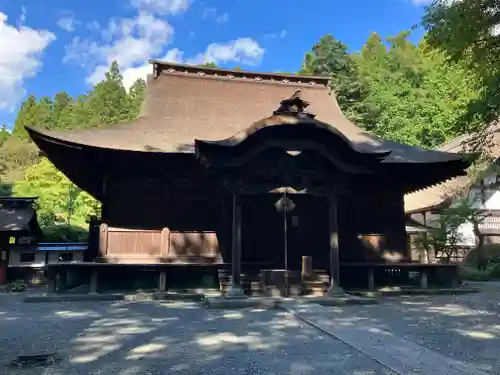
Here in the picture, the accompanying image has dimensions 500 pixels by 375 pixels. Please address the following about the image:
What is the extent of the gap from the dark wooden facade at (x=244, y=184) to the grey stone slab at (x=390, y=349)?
3349 millimetres

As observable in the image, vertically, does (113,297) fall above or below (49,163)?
below

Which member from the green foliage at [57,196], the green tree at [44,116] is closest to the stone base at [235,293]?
the green foliage at [57,196]

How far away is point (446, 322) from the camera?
7055mm

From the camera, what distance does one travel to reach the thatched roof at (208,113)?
10781 mm

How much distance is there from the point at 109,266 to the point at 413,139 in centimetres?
2591

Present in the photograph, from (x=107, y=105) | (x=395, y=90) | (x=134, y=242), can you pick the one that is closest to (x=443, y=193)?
(x=395, y=90)

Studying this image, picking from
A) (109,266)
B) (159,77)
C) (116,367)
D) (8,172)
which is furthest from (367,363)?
(8,172)

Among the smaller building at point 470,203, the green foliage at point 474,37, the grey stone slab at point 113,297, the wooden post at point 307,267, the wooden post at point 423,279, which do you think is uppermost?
the green foliage at point 474,37

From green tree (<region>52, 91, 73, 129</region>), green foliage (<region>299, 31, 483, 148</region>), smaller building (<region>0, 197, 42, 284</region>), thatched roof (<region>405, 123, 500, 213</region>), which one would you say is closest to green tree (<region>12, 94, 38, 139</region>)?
green tree (<region>52, 91, 73, 129</region>)

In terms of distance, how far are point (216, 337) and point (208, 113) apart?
9.17 m

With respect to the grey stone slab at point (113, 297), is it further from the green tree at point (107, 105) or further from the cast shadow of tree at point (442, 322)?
the green tree at point (107, 105)

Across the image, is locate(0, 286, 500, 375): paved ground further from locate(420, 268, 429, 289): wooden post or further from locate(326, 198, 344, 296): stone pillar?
locate(420, 268, 429, 289): wooden post

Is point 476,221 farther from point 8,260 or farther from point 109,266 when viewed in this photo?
point 8,260

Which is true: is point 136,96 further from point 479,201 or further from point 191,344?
point 191,344
